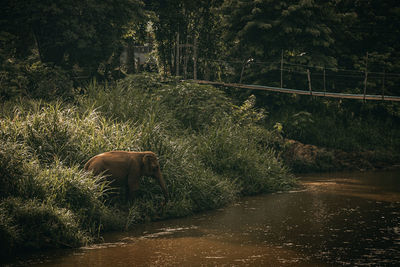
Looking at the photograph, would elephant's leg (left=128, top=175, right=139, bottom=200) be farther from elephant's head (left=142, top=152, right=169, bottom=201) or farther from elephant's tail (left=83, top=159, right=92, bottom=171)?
elephant's tail (left=83, top=159, right=92, bottom=171)

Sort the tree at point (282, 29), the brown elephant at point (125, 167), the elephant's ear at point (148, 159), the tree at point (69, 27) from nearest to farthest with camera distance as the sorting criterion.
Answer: the brown elephant at point (125, 167), the elephant's ear at point (148, 159), the tree at point (69, 27), the tree at point (282, 29)

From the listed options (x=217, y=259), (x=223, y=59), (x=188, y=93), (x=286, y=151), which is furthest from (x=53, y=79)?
(x=217, y=259)

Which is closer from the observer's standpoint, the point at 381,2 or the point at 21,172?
the point at 21,172

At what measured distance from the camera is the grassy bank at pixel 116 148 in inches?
285

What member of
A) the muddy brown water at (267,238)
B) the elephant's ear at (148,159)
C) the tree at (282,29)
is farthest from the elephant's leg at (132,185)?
the tree at (282,29)

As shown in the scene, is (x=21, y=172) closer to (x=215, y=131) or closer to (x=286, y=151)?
(x=215, y=131)

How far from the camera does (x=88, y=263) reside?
6.45 meters

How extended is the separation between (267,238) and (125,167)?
96.3 inches

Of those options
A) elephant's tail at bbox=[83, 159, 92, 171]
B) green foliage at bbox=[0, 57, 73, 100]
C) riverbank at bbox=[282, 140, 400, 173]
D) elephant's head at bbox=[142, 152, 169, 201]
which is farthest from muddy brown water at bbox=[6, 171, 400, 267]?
green foliage at bbox=[0, 57, 73, 100]

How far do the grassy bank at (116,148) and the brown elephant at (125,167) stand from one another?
8.4 inches

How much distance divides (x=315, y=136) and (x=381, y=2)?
20.7 ft

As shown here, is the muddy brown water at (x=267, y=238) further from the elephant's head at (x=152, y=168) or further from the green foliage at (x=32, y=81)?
the green foliage at (x=32, y=81)

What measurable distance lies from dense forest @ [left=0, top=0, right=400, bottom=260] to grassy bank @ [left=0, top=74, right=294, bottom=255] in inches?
1.0

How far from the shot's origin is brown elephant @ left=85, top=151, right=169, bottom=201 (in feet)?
27.5
